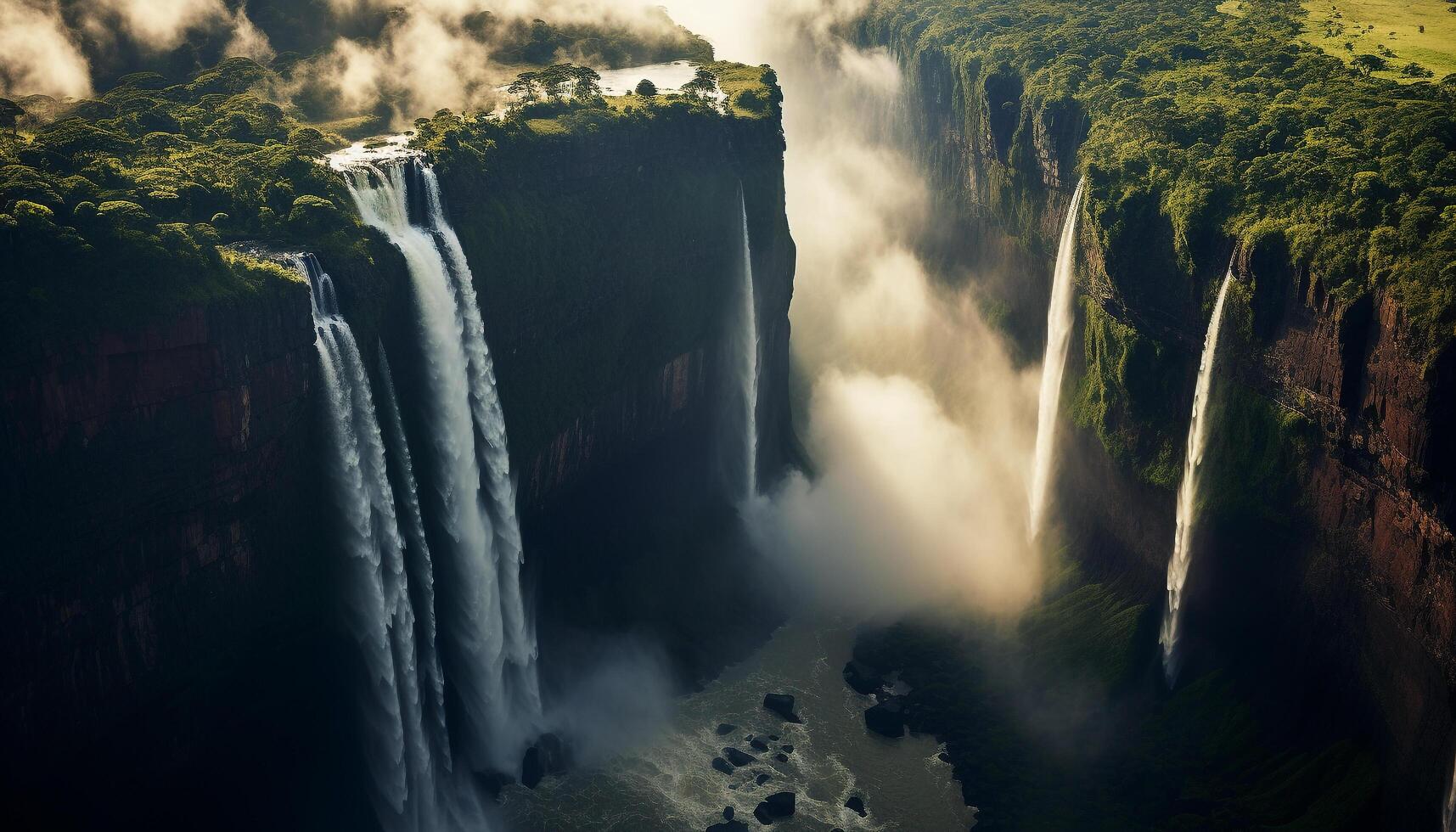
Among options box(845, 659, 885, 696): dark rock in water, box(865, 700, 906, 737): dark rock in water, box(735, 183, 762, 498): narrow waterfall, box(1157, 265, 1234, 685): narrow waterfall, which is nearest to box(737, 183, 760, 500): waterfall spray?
box(735, 183, 762, 498): narrow waterfall

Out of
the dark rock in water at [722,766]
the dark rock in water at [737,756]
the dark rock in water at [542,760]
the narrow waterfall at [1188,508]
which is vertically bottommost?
→ the dark rock in water at [737,756]

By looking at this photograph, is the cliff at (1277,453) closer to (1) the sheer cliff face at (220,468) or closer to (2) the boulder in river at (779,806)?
(2) the boulder in river at (779,806)

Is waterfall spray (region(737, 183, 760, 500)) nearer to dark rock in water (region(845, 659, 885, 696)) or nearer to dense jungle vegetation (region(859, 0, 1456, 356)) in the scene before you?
dark rock in water (region(845, 659, 885, 696))

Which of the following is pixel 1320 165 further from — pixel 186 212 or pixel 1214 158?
pixel 186 212

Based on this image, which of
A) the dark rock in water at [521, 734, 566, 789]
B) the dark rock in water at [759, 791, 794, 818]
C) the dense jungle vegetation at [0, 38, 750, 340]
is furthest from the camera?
the dark rock in water at [521, 734, 566, 789]

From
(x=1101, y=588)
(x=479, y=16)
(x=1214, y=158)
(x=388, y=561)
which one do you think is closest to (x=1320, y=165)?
(x=1214, y=158)

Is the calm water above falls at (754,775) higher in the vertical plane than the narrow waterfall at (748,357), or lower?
lower

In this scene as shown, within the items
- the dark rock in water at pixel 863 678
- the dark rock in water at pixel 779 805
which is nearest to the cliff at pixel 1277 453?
the dark rock in water at pixel 863 678
